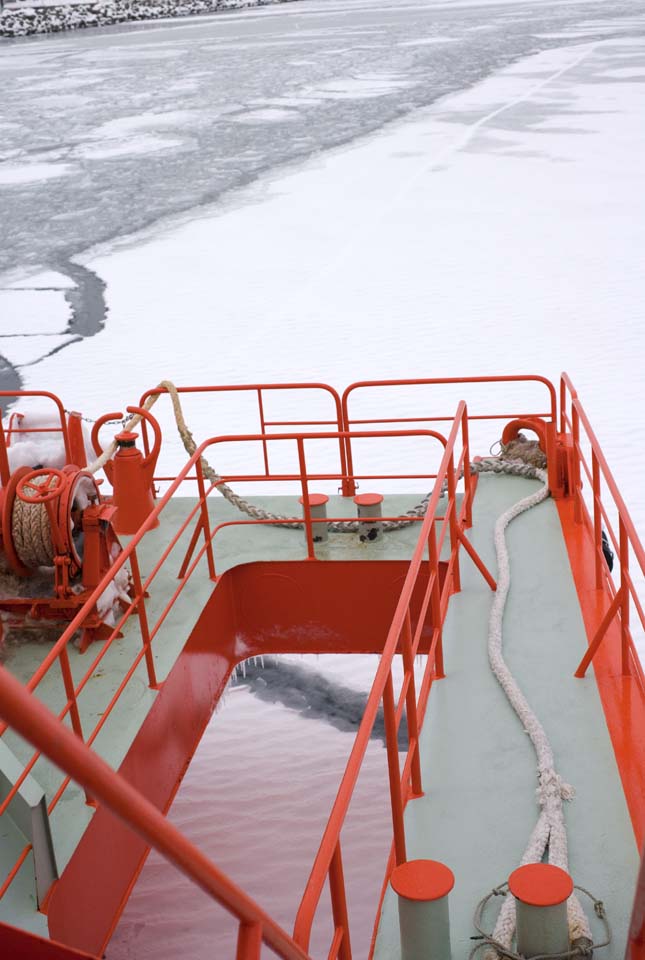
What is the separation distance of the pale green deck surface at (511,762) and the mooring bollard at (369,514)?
0.91 meters

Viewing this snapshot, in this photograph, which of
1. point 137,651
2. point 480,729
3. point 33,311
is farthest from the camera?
point 33,311

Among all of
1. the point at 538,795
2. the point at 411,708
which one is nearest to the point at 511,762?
the point at 538,795

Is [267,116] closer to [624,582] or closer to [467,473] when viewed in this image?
[467,473]

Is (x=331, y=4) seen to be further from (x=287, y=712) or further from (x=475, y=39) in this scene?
(x=287, y=712)

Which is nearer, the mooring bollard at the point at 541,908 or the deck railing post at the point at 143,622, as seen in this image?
the mooring bollard at the point at 541,908

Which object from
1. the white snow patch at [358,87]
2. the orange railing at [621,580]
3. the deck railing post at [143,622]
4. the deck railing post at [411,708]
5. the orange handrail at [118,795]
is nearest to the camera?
the orange handrail at [118,795]

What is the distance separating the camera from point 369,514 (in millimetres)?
5691

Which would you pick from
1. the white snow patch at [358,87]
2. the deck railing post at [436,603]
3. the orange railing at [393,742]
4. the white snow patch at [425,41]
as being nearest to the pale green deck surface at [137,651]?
the orange railing at [393,742]

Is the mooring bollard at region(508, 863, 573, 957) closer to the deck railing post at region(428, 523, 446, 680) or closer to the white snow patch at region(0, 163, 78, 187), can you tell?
the deck railing post at region(428, 523, 446, 680)

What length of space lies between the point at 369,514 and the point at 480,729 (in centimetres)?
214

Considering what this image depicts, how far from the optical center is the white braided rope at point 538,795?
8.95 ft

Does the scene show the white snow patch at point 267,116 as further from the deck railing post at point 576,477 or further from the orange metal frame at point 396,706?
the deck railing post at point 576,477

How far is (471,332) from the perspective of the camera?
619 inches

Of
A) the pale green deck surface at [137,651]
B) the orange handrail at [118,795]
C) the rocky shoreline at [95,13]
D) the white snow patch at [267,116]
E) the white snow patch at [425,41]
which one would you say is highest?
the rocky shoreline at [95,13]
